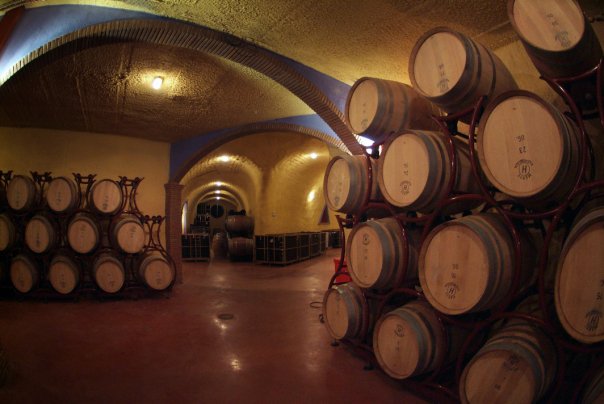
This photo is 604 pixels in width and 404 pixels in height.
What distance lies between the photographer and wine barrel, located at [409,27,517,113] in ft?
8.11

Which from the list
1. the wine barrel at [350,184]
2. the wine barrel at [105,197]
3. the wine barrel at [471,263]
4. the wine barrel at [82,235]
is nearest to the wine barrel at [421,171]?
the wine barrel at [471,263]

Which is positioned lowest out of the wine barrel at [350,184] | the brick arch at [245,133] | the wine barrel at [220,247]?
the wine barrel at [220,247]

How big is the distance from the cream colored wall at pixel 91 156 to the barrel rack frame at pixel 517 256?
20.2 ft

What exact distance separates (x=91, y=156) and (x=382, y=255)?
23.6ft

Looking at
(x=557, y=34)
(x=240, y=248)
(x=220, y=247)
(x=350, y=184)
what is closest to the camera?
(x=557, y=34)

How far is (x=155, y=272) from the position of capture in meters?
6.55

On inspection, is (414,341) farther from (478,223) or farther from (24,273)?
(24,273)

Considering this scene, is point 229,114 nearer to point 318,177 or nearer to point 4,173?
point 4,173

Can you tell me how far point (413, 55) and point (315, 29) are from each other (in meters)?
1.31

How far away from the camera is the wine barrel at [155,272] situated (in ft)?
21.4

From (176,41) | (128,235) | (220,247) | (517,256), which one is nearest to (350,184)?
(517,256)

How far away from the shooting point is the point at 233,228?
13.0 metres

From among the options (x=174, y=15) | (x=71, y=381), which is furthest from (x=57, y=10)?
(x=71, y=381)

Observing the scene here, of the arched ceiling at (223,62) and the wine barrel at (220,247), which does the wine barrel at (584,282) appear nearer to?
the arched ceiling at (223,62)
